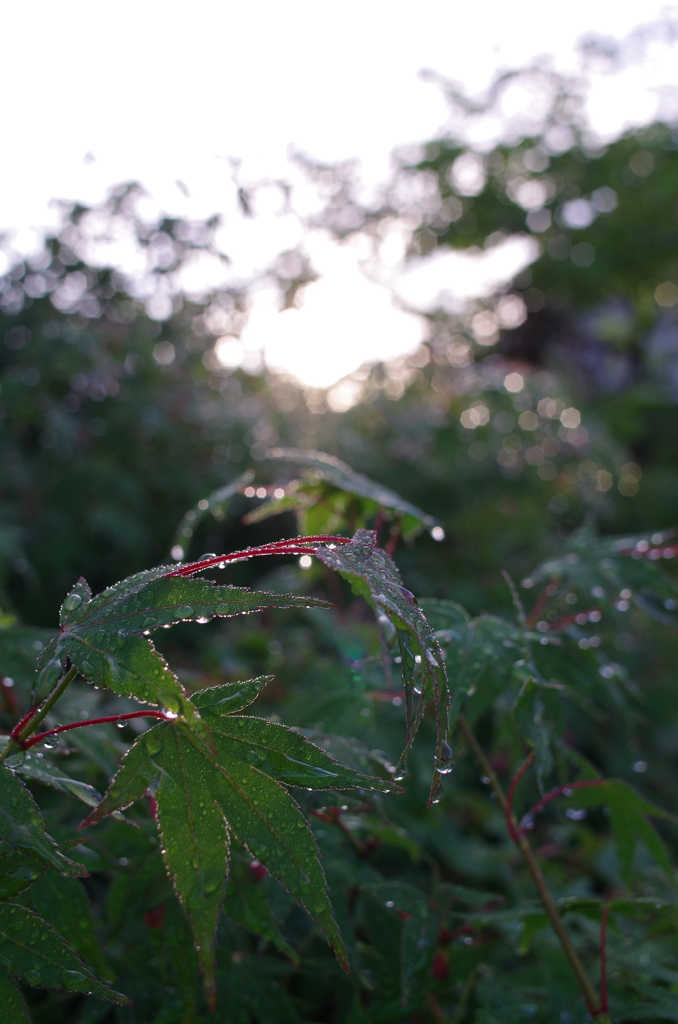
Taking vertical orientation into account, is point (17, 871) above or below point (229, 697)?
below

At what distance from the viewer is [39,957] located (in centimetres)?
65

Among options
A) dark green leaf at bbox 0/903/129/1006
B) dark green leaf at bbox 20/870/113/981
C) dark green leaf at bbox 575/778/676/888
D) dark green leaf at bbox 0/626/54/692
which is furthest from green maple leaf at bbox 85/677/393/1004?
dark green leaf at bbox 575/778/676/888

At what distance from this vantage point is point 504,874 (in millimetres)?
1799

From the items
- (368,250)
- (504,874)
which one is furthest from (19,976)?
(368,250)

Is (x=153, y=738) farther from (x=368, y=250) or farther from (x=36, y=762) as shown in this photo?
(x=368, y=250)

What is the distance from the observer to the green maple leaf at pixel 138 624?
24.3 inches

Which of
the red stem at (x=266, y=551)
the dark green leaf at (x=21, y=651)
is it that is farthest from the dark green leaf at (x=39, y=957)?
the dark green leaf at (x=21, y=651)

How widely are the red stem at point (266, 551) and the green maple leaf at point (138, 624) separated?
17 millimetres

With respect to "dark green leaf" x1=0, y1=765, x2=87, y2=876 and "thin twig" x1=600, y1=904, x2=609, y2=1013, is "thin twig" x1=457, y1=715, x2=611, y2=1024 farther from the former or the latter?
"dark green leaf" x1=0, y1=765, x2=87, y2=876

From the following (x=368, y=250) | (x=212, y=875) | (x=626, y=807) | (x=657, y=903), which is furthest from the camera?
(x=368, y=250)

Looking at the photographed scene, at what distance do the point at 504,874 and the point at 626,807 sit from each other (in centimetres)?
74

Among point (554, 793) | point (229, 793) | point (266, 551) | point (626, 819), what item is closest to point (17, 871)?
point (229, 793)

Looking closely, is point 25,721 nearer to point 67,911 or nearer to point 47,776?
point 47,776

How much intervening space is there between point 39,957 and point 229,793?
0.22m
